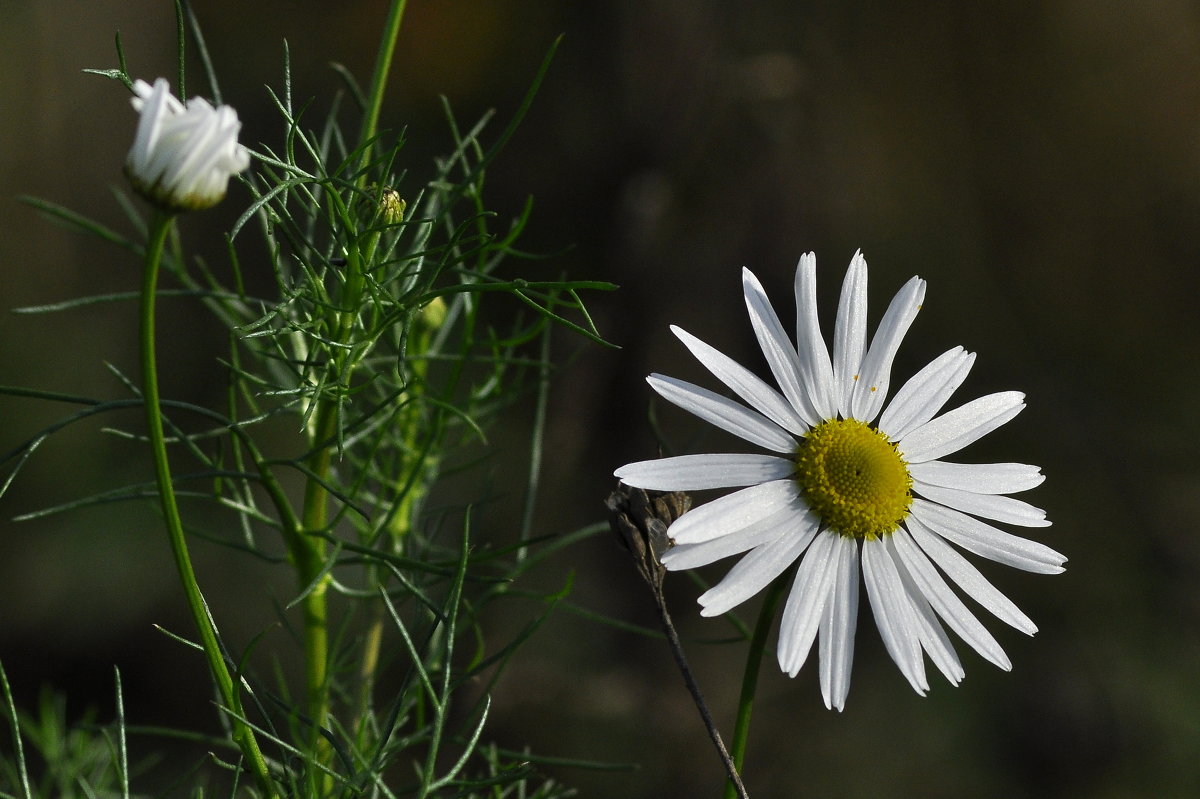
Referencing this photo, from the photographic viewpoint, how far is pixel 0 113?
69.3 inches

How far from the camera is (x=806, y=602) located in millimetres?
490

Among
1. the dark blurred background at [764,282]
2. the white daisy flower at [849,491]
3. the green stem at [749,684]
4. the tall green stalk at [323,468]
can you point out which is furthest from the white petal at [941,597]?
the dark blurred background at [764,282]

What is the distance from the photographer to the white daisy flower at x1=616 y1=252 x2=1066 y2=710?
1.58ft

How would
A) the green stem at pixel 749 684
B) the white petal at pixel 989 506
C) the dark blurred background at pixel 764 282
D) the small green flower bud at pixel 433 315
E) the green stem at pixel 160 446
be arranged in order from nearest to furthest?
the green stem at pixel 160 446, the green stem at pixel 749 684, the white petal at pixel 989 506, the small green flower bud at pixel 433 315, the dark blurred background at pixel 764 282

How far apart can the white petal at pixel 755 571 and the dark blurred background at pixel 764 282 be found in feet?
3.06

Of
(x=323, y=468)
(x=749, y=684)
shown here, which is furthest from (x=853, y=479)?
(x=323, y=468)

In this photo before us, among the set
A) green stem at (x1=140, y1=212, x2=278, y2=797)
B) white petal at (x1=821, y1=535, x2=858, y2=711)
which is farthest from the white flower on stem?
white petal at (x1=821, y1=535, x2=858, y2=711)

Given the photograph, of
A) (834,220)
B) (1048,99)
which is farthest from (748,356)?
(1048,99)

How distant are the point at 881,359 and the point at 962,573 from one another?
0.12 metres

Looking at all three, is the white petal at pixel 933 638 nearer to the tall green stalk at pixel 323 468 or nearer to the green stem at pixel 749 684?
the green stem at pixel 749 684

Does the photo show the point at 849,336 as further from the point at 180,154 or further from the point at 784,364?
the point at 180,154

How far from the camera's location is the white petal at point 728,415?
50 cm

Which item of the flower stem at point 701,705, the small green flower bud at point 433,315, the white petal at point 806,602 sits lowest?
the flower stem at point 701,705

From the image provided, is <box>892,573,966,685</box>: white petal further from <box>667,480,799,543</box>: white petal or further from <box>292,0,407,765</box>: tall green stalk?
<box>292,0,407,765</box>: tall green stalk
